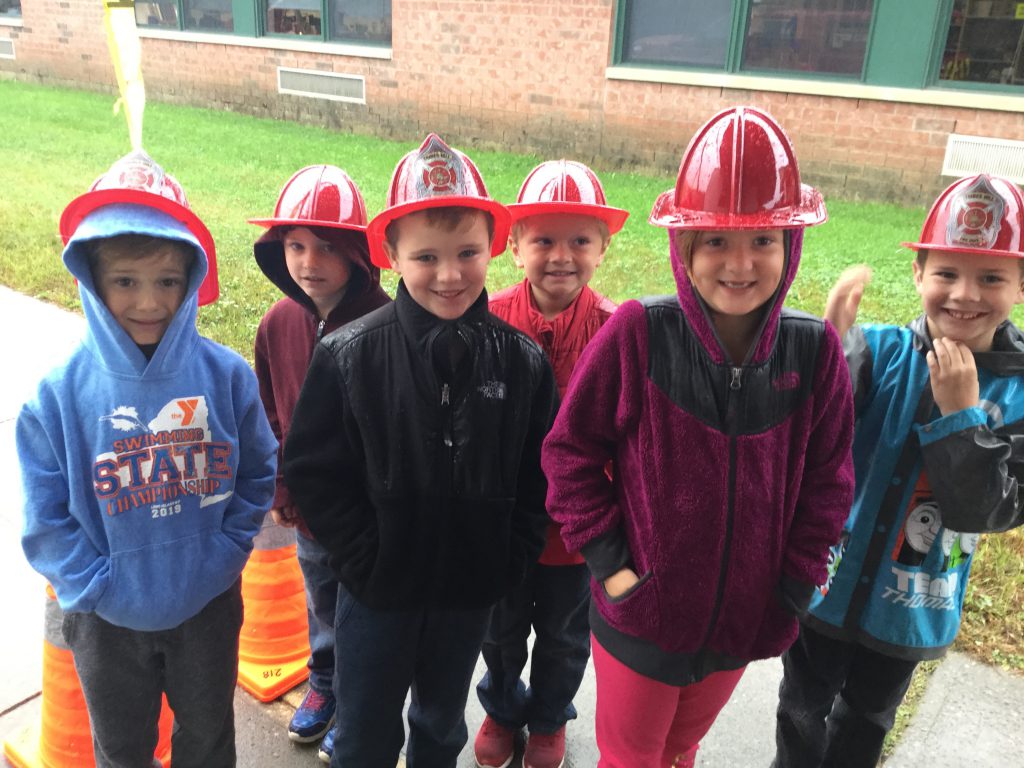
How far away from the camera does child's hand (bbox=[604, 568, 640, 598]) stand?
181cm

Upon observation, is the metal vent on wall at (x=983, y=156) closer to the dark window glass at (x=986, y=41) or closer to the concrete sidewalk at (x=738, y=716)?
the dark window glass at (x=986, y=41)

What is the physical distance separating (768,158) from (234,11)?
57.1 feet

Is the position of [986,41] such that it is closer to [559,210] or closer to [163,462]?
[559,210]

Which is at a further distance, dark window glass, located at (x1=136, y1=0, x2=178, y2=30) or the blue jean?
dark window glass, located at (x1=136, y1=0, x2=178, y2=30)

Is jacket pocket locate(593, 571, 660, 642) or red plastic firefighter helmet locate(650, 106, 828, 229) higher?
red plastic firefighter helmet locate(650, 106, 828, 229)

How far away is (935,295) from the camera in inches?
79.0

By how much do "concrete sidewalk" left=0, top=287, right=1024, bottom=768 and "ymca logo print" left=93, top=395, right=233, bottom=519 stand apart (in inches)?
35.3

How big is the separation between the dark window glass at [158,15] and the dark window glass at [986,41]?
49.1 ft

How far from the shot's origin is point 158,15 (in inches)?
696

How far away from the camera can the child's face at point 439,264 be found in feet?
6.24

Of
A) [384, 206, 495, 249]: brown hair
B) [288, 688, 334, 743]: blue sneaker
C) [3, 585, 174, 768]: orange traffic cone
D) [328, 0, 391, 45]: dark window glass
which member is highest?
[328, 0, 391, 45]: dark window glass

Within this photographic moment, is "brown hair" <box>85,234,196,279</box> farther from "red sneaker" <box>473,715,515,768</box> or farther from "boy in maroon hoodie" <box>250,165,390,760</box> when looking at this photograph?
"red sneaker" <box>473,715,515,768</box>

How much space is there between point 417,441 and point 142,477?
0.64 meters

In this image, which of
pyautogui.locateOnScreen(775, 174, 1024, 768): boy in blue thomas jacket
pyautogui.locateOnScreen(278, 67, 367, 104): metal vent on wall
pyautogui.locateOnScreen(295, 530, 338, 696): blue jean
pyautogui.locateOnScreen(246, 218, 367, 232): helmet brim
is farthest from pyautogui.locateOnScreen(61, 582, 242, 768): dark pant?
pyautogui.locateOnScreen(278, 67, 367, 104): metal vent on wall
